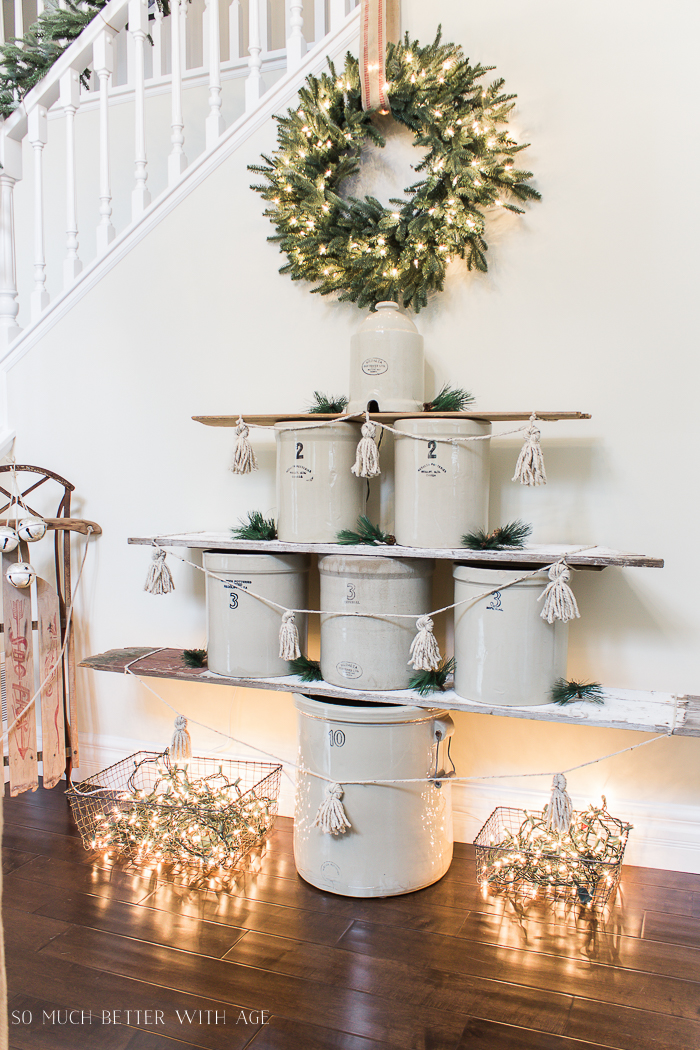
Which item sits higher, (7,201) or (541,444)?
(7,201)

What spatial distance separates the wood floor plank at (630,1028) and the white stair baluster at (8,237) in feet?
8.25

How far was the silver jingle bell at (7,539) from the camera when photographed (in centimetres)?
210

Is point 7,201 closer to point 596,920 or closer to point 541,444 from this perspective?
point 541,444

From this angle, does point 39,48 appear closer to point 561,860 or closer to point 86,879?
point 86,879

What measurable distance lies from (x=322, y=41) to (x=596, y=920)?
241 centimetres

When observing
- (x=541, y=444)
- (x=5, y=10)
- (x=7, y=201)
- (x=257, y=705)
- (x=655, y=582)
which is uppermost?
(x=5, y=10)

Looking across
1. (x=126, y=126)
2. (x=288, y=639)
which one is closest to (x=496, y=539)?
(x=288, y=639)

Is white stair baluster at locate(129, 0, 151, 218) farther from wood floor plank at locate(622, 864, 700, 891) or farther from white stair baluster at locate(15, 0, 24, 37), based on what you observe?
wood floor plank at locate(622, 864, 700, 891)

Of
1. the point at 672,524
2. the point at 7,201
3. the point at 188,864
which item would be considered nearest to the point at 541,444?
the point at 672,524

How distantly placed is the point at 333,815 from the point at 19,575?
1116 mm

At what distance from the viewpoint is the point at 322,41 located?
2109mm

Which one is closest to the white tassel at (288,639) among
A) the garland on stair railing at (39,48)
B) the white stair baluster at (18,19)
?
the garland on stair railing at (39,48)

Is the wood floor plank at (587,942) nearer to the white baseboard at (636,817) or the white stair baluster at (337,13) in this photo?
the white baseboard at (636,817)

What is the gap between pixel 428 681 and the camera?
1.79m
